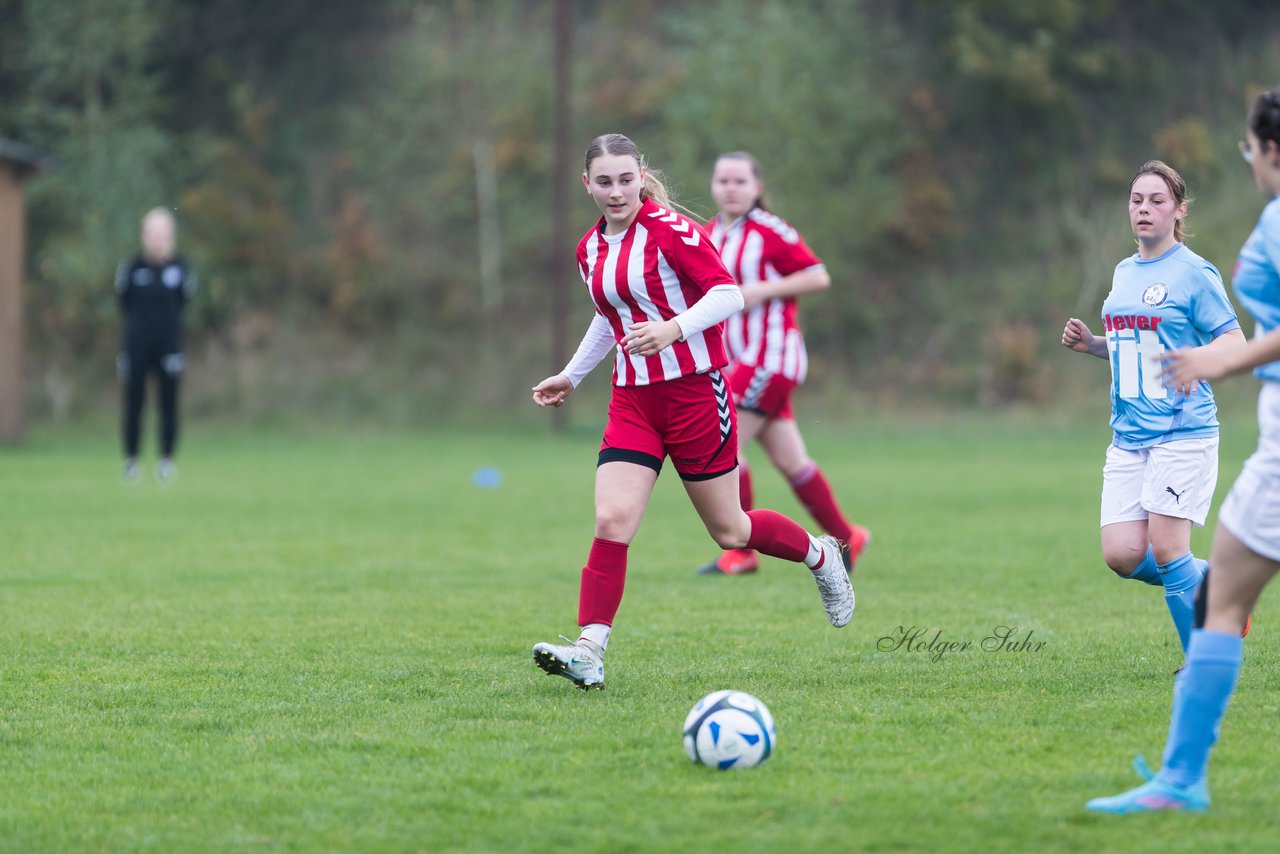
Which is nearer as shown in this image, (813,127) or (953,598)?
(953,598)

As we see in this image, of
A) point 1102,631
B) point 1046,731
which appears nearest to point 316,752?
point 1046,731

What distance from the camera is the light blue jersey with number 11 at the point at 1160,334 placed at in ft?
17.3

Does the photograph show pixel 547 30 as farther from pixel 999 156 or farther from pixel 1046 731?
pixel 1046 731

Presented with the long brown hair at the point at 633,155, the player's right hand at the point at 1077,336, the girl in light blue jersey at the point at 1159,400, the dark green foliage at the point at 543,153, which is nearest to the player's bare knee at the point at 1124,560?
the girl in light blue jersey at the point at 1159,400

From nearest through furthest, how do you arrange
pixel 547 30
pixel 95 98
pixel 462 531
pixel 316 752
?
pixel 316 752, pixel 462 531, pixel 95 98, pixel 547 30

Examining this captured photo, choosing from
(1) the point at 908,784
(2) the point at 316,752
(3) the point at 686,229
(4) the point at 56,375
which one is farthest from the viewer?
(4) the point at 56,375

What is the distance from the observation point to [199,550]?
31.8 ft

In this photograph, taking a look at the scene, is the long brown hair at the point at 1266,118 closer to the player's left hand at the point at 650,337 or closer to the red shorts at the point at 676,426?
the player's left hand at the point at 650,337

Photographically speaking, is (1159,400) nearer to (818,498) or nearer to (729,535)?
(729,535)

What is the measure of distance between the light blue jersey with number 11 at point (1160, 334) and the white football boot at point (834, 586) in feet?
3.99

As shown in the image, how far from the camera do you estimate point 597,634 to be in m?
5.35

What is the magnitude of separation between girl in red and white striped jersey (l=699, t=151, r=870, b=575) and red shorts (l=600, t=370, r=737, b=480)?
2.75 m

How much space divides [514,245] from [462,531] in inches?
691

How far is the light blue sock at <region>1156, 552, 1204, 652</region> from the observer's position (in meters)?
5.34
